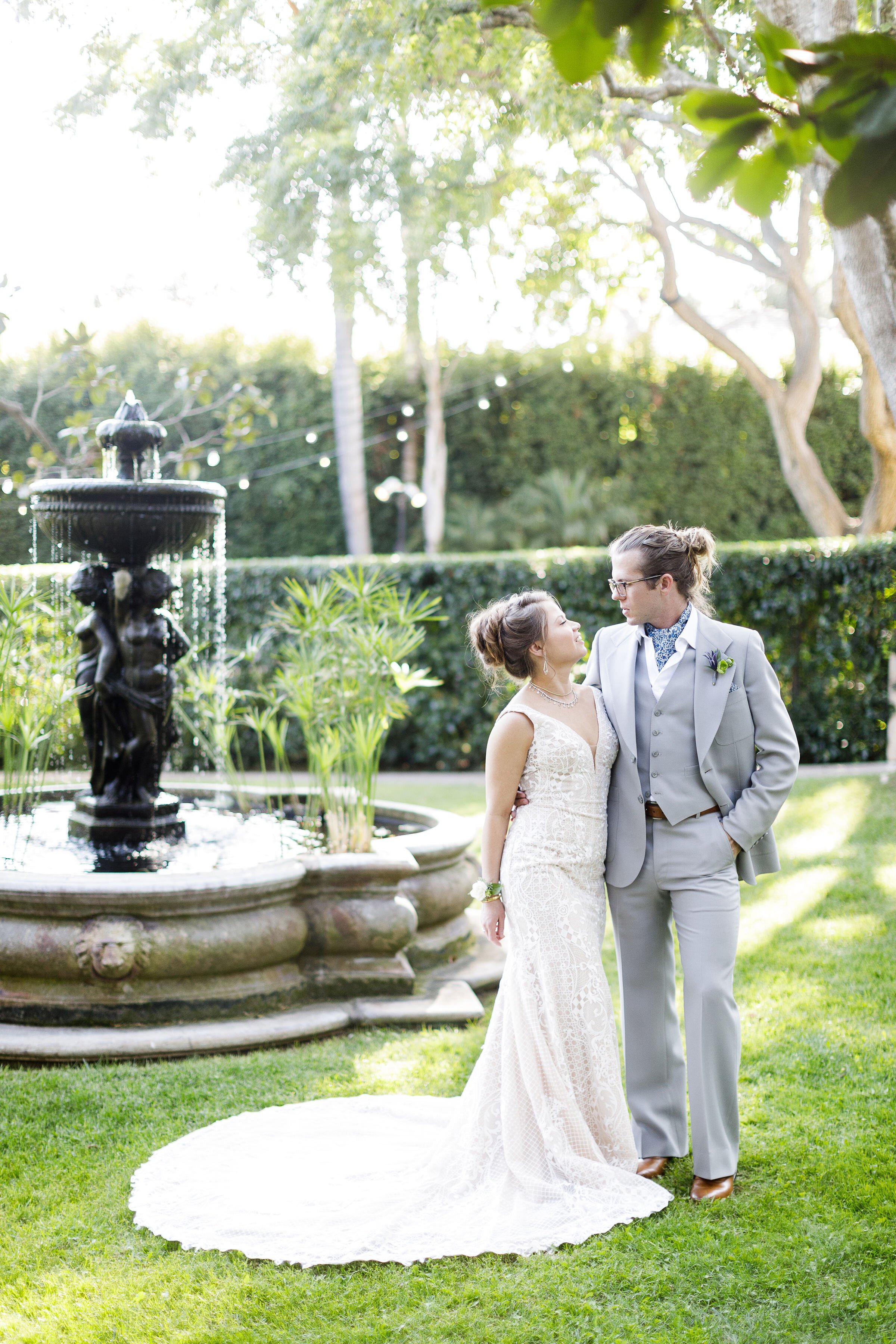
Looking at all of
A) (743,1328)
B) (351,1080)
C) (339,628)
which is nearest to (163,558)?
(339,628)

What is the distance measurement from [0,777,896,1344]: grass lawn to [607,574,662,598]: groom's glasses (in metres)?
1.62

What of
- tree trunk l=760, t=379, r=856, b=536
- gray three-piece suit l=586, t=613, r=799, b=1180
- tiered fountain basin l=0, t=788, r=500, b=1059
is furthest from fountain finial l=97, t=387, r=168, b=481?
tree trunk l=760, t=379, r=856, b=536

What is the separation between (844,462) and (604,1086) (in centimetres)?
1392

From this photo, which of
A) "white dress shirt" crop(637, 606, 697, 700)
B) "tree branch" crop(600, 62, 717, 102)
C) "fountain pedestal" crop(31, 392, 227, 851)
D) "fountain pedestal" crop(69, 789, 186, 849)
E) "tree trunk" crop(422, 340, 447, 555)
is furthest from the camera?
"tree trunk" crop(422, 340, 447, 555)

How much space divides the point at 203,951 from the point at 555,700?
183 centimetres

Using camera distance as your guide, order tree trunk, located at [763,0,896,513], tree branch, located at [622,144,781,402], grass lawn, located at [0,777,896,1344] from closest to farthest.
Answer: grass lawn, located at [0,777,896,1344]
tree trunk, located at [763,0,896,513]
tree branch, located at [622,144,781,402]

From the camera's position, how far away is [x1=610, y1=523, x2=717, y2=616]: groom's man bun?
3211mm

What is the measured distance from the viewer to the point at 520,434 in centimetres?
1597

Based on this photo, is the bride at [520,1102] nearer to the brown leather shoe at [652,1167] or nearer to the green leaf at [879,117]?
the brown leather shoe at [652,1167]

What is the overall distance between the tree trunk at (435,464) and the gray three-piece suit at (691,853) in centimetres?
1247

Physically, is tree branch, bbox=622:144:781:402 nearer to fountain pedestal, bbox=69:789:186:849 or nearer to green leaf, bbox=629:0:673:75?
fountain pedestal, bbox=69:789:186:849

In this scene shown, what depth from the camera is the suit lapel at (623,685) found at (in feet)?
10.6

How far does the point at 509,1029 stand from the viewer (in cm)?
316

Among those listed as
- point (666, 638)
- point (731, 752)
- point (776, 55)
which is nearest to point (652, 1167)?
point (731, 752)
